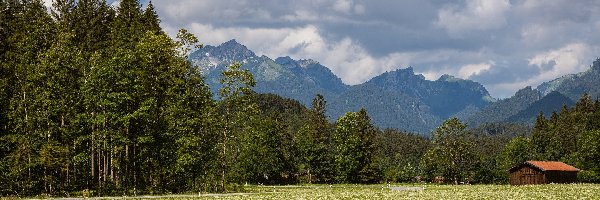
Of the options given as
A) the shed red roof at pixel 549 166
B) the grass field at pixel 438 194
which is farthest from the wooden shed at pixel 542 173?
the grass field at pixel 438 194

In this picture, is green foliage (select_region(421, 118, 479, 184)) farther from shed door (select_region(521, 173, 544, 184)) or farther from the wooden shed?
shed door (select_region(521, 173, 544, 184))

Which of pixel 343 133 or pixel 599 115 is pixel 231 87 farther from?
pixel 599 115

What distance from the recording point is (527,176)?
9931 centimetres

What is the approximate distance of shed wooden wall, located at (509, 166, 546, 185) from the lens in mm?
97312

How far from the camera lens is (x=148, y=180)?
206 ft

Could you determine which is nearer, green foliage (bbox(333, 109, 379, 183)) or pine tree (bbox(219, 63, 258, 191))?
pine tree (bbox(219, 63, 258, 191))

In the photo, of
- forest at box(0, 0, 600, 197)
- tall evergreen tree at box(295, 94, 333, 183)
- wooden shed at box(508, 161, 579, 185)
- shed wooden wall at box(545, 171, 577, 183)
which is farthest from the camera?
tall evergreen tree at box(295, 94, 333, 183)

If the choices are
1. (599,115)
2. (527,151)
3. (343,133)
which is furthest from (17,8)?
(599,115)

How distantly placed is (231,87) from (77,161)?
64.8 ft

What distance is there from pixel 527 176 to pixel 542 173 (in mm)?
2888

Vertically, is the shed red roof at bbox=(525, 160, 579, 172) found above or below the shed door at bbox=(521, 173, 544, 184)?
above

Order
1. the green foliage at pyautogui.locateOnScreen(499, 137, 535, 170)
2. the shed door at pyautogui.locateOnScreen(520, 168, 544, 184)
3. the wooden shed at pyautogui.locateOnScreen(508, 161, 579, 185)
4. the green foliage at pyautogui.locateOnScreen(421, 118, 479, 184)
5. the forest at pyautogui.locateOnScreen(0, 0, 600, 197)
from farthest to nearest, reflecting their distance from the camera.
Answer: the green foliage at pyautogui.locateOnScreen(499, 137, 535, 170) < the green foliage at pyautogui.locateOnScreen(421, 118, 479, 184) < the shed door at pyautogui.locateOnScreen(520, 168, 544, 184) < the wooden shed at pyautogui.locateOnScreen(508, 161, 579, 185) < the forest at pyautogui.locateOnScreen(0, 0, 600, 197)

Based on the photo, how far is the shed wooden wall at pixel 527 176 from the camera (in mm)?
97312

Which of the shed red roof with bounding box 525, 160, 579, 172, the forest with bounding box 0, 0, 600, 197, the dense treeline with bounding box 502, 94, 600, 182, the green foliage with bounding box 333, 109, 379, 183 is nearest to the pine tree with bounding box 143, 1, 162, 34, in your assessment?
the forest with bounding box 0, 0, 600, 197
